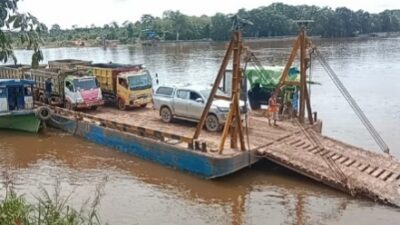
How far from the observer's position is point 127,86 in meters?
21.7

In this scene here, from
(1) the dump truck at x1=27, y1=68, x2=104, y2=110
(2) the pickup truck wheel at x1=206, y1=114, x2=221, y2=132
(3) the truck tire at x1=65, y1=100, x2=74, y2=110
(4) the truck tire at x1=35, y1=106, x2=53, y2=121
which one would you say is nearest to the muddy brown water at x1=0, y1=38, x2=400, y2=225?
(4) the truck tire at x1=35, y1=106, x2=53, y2=121

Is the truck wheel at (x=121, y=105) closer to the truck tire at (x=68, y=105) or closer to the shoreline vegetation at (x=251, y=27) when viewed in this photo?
the truck tire at (x=68, y=105)

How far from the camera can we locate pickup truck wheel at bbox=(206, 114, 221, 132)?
56.9ft

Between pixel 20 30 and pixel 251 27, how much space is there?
348 ft

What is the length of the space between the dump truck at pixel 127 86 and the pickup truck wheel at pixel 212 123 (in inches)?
207

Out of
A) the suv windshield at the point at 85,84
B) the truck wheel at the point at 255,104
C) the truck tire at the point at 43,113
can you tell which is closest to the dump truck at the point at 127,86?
the suv windshield at the point at 85,84

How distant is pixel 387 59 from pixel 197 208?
170 ft

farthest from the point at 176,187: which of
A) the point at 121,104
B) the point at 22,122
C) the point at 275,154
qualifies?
the point at 22,122

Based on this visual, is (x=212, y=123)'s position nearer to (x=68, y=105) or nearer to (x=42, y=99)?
(x=68, y=105)

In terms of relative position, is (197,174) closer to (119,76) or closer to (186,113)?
(186,113)

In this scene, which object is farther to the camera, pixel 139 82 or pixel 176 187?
pixel 139 82

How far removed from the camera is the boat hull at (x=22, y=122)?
22.0 metres

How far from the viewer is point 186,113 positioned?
60.1 feet

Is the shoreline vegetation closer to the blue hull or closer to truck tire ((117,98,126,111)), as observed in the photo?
truck tire ((117,98,126,111))
